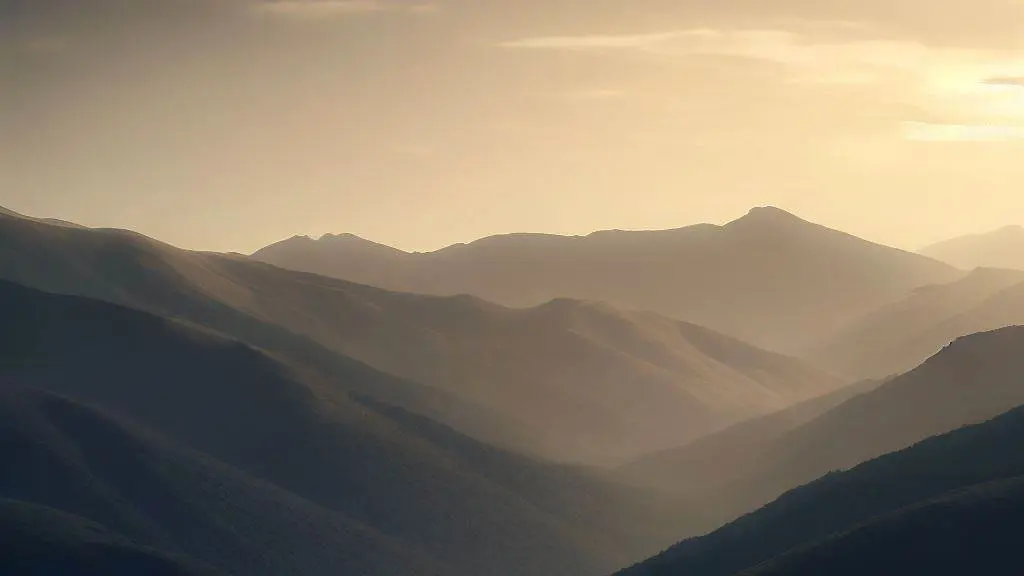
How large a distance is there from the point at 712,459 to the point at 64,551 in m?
74.9

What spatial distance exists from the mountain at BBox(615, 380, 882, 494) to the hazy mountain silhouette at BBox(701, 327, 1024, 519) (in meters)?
4.74

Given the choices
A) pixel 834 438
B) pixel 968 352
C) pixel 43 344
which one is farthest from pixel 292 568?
pixel 968 352

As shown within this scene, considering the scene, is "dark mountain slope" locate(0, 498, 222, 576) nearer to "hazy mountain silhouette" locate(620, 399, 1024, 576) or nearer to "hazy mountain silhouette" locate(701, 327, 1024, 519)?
"hazy mountain silhouette" locate(620, 399, 1024, 576)

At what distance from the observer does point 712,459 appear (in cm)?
11969

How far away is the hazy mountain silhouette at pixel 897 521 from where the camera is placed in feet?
148

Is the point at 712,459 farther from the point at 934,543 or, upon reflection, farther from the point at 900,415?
the point at 934,543

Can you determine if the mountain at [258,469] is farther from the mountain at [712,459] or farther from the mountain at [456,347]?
the mountain at [456,347]

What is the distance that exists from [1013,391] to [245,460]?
59671mm

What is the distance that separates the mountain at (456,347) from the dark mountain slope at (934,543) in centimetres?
6936

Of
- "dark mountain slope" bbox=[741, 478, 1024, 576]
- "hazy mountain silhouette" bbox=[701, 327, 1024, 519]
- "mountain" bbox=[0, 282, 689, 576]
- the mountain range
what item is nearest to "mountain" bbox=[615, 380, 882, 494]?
the mountain range

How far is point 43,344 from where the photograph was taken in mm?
103875

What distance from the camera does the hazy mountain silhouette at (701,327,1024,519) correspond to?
301 feet

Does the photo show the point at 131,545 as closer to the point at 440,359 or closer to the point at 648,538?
the point at 648,538

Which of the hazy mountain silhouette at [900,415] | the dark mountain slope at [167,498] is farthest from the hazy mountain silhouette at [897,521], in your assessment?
the hazy mountain silhouette at [900,415]
